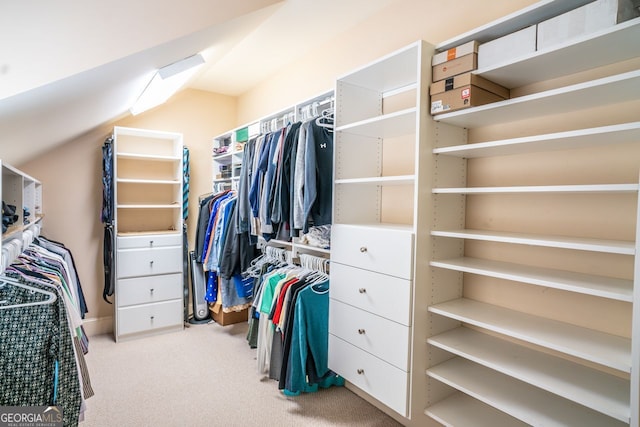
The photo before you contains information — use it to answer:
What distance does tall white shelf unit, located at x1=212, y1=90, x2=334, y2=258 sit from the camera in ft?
8.49

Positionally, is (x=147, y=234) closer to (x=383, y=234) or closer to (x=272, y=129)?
(x=272, y=129)

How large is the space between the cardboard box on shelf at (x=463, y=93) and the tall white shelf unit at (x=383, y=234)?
0.22 ft

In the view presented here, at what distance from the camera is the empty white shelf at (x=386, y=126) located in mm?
1815

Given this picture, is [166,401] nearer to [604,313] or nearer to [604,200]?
[604,313]

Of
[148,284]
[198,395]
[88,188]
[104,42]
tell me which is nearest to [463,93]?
[104,42]

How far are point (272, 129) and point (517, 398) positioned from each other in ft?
8.61

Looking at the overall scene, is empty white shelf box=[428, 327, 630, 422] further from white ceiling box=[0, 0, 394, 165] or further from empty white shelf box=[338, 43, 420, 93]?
white ceiling box=[0, 0, 394, 165]

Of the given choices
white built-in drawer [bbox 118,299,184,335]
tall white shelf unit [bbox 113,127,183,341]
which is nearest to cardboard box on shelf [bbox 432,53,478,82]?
tall white shelf unit [bbox 113,127,183,341]

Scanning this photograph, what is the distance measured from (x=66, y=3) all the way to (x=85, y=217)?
10.2 feet

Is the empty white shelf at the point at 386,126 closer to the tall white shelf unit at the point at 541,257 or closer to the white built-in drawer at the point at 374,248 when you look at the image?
the tall white shelf unit at the point at 541,257

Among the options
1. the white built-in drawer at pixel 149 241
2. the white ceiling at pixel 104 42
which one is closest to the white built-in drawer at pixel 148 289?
the white built-in drawer at pixel 149 241

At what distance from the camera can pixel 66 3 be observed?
1.03 meters

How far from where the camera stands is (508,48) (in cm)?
145

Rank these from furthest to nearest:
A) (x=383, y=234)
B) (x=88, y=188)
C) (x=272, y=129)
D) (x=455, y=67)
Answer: (x=88, y=188), (x=272, y=129), (x=383, y=234), (x=455, y=67)
